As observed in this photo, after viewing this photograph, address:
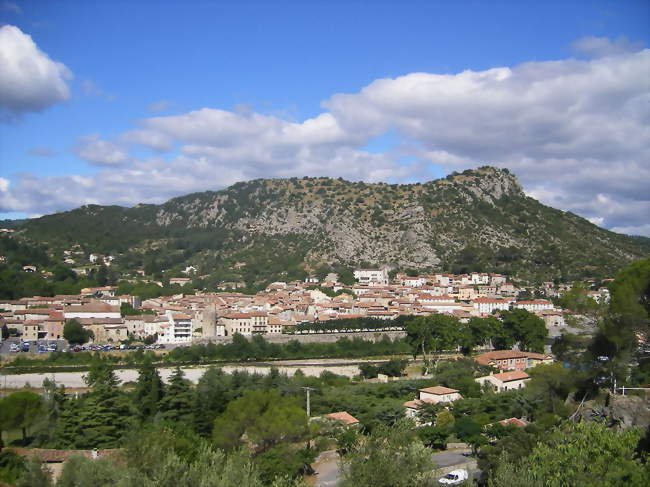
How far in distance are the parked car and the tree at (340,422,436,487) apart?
4.43m

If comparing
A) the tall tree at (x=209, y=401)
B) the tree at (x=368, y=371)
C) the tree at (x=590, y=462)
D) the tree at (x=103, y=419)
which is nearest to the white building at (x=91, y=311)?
the tree at (x=368, y=371)

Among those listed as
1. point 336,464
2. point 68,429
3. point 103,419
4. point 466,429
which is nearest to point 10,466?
point 68,429

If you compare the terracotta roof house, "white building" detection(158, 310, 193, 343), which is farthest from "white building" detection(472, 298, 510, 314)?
"white building" detection(158, 310, 193, 343)

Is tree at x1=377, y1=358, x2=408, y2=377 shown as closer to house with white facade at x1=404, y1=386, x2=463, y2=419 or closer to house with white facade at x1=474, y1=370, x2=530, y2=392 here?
house with white facade at x1=474, y1=370, x2=530, y2=392

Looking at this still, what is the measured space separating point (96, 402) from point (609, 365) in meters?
17.4

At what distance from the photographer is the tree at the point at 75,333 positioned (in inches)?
1740

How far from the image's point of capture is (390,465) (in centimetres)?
1149

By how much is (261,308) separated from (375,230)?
38599 millimetres

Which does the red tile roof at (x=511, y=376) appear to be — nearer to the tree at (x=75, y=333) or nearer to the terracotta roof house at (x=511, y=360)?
the terracotta roof house at (x=511, y=360)

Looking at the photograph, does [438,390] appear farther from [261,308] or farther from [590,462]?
[261,308]

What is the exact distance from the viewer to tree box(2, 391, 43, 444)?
75.3 feet

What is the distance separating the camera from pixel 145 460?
13336mm

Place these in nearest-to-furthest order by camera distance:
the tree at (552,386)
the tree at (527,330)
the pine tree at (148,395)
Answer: the tree at (552,386) < the pine tree at (148,395) < the tree at (527,330)

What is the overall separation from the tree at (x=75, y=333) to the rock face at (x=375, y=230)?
114ft
